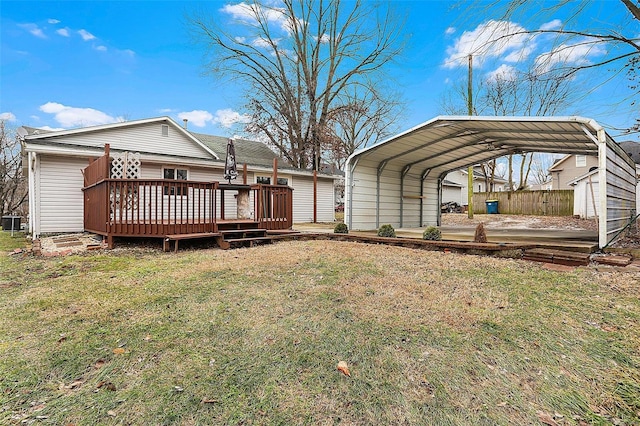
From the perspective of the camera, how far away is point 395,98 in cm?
2280

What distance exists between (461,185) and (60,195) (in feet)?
95.3

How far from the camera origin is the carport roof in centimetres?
589

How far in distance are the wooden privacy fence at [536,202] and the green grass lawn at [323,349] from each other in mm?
16764

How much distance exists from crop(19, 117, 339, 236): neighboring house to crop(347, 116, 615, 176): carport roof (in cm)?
606

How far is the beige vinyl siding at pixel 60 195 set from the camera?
943 centimetres

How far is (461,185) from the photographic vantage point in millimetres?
29641

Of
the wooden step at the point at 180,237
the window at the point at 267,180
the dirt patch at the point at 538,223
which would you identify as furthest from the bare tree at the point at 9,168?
the dirt patch at the point at 538,223

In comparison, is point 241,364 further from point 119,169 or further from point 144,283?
point 119,169

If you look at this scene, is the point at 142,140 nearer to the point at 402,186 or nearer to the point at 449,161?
the point at 402,186

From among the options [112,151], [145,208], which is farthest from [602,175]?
[112,151]

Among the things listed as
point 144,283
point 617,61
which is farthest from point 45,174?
point 617,61

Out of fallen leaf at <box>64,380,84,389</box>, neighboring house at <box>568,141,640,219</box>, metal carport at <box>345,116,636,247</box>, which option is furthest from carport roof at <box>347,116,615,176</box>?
neighboring house at <box>568,141,640,219</box>

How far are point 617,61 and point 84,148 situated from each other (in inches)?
550

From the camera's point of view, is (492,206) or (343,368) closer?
(343,368)
